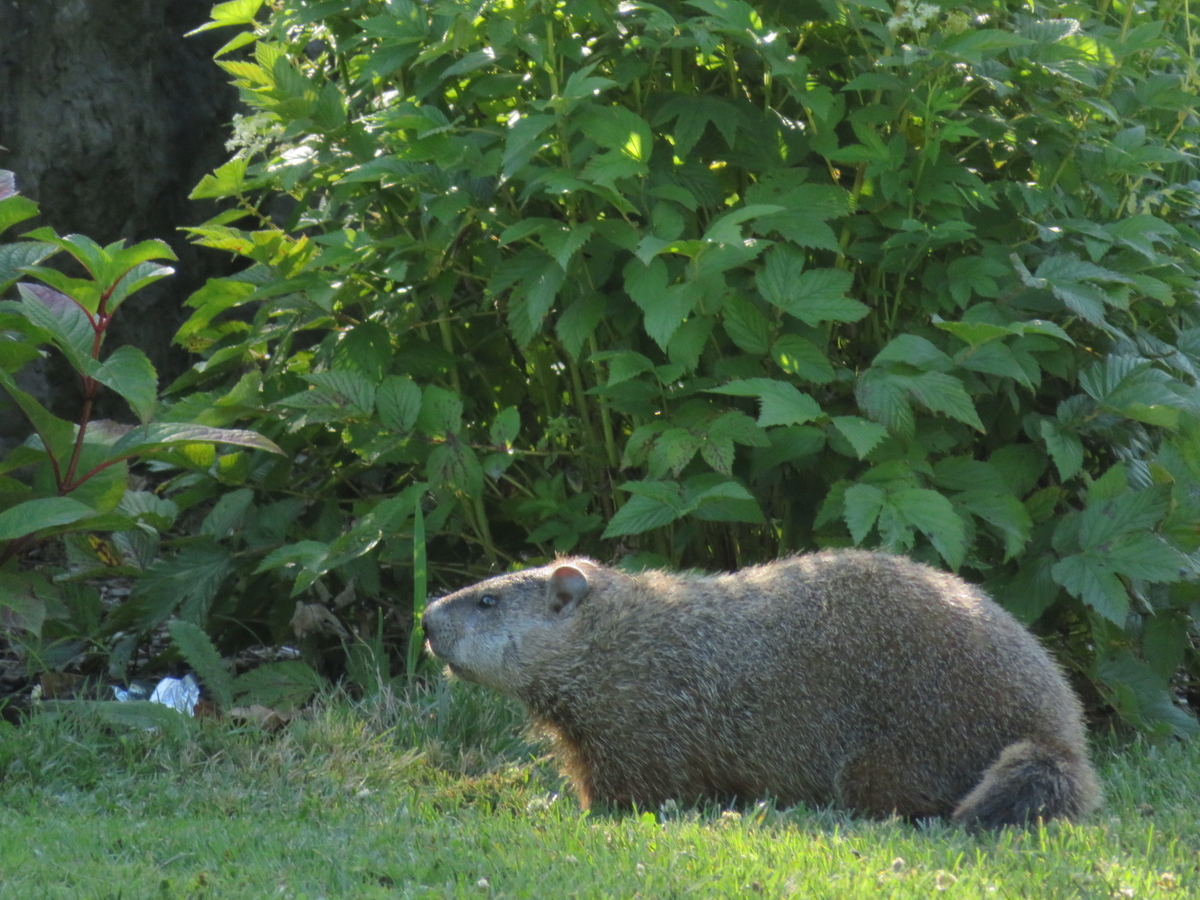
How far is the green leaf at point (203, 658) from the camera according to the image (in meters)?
4.93

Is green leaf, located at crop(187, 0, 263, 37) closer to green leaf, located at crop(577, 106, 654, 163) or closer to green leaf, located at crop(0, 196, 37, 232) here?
green leaf, located at crop(0, 196, 37, 232)

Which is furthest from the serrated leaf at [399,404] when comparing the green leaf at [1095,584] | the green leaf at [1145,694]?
the green leaf at [1145,694]

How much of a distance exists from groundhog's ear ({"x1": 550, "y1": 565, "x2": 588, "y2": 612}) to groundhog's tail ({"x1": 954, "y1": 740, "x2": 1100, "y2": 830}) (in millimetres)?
1411

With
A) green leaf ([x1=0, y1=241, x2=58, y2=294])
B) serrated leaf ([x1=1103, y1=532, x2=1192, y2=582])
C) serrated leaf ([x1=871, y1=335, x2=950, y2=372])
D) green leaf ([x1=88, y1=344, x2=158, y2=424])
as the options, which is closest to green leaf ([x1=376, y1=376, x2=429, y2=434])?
green leaf ([x1=88, y1=344, x2=158, y2=424])

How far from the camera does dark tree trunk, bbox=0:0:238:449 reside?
735 cm

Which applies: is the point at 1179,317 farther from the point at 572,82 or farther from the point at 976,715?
the point at 572,82

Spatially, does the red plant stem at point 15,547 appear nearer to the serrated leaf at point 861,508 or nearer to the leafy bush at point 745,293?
the leafy bush at point 745,293

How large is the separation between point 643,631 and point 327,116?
2.35m

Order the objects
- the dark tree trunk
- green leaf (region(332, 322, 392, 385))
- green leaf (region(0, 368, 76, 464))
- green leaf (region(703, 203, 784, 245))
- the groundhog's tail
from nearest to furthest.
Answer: the groundhog's tail
green leaf (region(703, 203, 784, 245))
green leaf (region(0, 368, 76, 464))
green leaf (region(332, 322, 392, 385))
the dark tree trunk

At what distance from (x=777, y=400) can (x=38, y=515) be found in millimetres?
2495

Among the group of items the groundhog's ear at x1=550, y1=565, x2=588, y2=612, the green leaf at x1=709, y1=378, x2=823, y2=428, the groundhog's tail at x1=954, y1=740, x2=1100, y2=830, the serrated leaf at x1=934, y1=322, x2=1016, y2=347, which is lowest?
the groundhog's tail at x1=954, y1=740, x2=1100, y2=830

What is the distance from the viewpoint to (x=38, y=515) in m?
4.53

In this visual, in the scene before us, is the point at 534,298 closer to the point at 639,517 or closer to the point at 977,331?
the point at 639,517

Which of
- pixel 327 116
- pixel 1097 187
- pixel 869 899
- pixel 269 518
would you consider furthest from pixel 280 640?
pixel 1097 187
